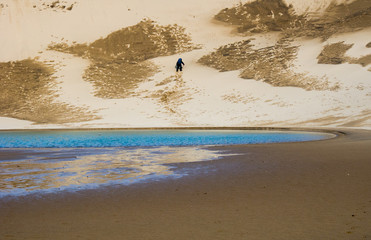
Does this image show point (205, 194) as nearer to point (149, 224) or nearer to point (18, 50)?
point (149, 224)

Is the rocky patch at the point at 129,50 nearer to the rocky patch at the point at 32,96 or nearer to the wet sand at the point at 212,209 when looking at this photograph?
the rocky patch at the point at 32,96

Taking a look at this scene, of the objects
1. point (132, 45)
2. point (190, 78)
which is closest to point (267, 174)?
point (190, 78)

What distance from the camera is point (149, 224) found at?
5.59 meters

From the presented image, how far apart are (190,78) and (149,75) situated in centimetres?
679

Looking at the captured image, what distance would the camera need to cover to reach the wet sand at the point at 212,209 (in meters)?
5.20

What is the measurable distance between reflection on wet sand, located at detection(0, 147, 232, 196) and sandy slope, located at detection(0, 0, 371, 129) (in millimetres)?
22053

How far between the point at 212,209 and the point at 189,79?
51207 mm

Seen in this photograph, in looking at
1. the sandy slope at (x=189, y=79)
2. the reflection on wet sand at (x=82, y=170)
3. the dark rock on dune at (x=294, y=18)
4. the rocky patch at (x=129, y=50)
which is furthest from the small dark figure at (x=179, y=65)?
the reflection on wet sand at (x=82, y=170)

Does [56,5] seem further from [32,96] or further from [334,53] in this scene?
[334,53]

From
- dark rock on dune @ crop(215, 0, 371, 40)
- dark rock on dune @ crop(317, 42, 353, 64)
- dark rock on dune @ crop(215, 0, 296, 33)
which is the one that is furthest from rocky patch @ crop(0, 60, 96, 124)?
dark rock on dune @ crop(215, 0, 371, 40)

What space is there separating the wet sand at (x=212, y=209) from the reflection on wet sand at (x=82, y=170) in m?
0.88

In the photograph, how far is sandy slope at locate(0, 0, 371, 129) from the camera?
136 ft

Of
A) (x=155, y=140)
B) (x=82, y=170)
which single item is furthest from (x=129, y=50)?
(x=82, y=170)

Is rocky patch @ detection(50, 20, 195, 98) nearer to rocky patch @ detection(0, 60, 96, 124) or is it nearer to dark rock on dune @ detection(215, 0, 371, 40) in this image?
rocky patch @ detection(0, 60, 96, 124)
